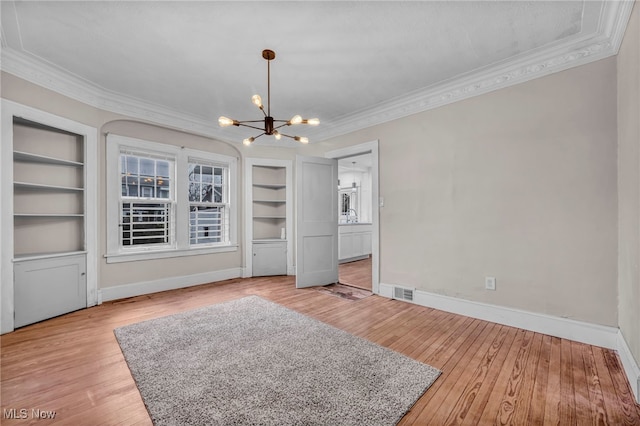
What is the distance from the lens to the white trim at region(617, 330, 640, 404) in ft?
5.83

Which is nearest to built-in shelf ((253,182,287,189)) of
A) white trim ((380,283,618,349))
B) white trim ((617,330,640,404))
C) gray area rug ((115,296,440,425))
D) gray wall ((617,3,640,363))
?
gray area rug ((115,296,440,425))

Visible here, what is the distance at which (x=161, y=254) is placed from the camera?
4.35m

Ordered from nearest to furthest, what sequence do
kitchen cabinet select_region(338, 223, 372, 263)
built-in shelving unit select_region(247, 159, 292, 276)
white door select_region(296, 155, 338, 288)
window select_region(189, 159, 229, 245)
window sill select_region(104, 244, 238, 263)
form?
window sill select_region(104, 244, 238, 263) < white door select_region(296, 155, 338, 288) < window select_region(189, 159, 229, 245) < built-in shelving unit select_region(247, 159, 292, 276) < kitchen cabinet select_region(338, 223, 372, 263)

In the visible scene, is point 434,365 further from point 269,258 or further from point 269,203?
point 269,203

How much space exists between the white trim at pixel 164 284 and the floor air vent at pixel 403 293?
9.66ft

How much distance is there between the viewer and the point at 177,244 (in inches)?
179

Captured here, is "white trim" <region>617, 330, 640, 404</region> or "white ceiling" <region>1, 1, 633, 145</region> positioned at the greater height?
"white ceiling" <region>1, 1, 633, 145</region>

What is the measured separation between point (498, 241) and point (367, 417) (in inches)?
94.5

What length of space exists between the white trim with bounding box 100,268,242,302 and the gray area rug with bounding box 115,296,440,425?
4.25 feet

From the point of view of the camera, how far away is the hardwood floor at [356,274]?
487cm

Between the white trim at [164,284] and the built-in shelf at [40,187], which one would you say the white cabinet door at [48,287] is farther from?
the built-in shelf at [40,187]

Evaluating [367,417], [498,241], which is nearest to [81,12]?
[367,417]

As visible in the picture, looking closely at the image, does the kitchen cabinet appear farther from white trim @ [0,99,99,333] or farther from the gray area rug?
white trim @ [0,99,99,333]

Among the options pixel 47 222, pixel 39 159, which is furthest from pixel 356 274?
pixel 39 159
